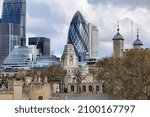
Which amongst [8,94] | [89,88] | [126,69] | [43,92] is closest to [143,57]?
[126,69]

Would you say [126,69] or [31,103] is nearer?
[31,103]

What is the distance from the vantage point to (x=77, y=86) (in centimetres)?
11106

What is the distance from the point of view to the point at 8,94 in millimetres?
45969

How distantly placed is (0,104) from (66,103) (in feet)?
6.27

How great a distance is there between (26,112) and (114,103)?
2436 mm

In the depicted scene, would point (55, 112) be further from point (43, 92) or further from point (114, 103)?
point (43, 92)

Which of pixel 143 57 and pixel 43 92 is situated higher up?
pixel 143 57

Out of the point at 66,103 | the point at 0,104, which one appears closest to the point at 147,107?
the point at 66,103

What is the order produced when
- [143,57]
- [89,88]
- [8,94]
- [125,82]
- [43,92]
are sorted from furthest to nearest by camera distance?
[89,88] < [143,57] < [125,82] < [43,92] < [8,94]

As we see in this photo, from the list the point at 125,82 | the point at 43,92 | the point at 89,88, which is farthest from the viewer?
the point at 89,88

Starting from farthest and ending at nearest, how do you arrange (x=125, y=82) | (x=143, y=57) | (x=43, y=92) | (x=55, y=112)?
1. (x=143, y=57)
2. (x=125, y=82)
3. (x=43, y=92)
4. (x=55, y=112)

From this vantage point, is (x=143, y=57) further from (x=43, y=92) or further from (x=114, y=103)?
(x=114, y=103)

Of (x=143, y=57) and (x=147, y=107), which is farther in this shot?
(x=143, y=57)

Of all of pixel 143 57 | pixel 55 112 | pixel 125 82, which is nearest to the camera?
pixel 55 112
